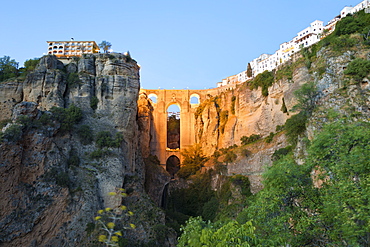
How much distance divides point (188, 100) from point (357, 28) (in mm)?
34931

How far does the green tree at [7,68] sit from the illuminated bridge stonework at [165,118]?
75.7 ft

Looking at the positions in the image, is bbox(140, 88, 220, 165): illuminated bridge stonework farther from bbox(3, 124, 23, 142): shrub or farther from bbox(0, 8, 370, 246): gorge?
bbox(3, 124, 23, 142): shrub

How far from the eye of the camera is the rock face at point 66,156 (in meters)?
32.5

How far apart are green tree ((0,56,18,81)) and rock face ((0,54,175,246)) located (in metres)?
4.58

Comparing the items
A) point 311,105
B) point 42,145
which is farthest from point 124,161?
point 311,105

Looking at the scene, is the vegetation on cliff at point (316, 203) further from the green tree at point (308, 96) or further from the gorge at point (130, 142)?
the green tree at point (308, 96)

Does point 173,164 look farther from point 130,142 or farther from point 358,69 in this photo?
point 358,69

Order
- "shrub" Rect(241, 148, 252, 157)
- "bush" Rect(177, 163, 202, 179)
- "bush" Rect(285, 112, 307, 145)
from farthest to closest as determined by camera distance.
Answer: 1. "bush" Rect(177, 163, 202, 179)
2. "shrub" Rect(241, 148, 252, 157)
3. "bush" Rect(285, 112, 307, 145)

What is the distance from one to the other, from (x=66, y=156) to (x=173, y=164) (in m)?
30.1

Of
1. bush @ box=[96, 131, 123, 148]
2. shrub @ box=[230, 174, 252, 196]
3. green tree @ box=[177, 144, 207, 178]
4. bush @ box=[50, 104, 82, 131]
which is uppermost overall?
bush @ box=[50, 104, 82, 131]

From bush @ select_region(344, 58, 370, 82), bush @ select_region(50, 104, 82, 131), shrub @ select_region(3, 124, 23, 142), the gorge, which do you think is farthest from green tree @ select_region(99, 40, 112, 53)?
bush @ select_region(344, 58, 370, 82)

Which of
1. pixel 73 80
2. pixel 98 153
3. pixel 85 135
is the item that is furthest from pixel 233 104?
pixel 85 135

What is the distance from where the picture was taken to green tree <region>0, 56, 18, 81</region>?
47.2 meters

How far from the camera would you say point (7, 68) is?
157 feet
